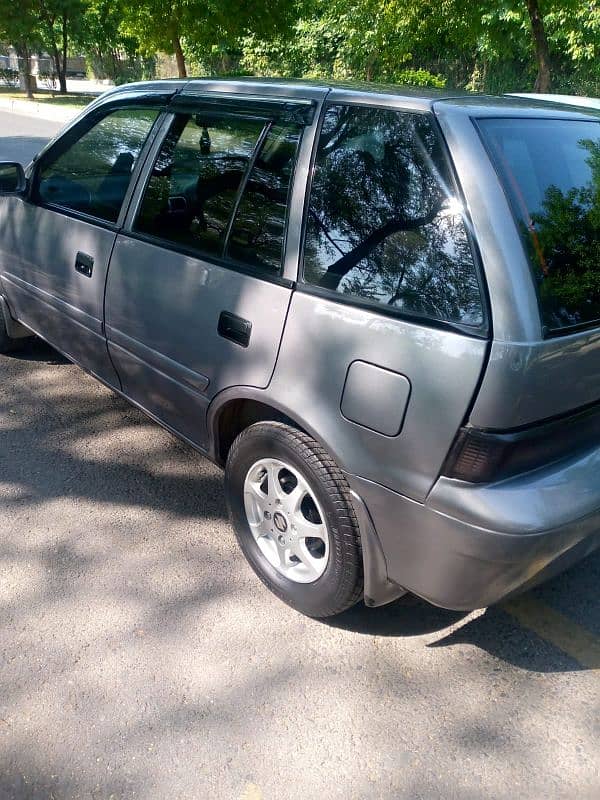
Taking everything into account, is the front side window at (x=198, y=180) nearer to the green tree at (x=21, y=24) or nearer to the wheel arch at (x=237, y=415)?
the wheel arch at (x=237, y=415)

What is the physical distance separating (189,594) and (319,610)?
1.77 feet

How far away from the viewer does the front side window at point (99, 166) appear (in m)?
3.14

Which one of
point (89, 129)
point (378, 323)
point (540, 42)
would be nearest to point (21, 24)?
point (540, 42)

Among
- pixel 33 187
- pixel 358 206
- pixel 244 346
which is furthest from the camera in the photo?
pixel 33 187

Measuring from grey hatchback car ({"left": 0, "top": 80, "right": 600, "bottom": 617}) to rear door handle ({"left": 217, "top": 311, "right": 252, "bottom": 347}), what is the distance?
0.02 meters

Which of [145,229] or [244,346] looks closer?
[244,346]

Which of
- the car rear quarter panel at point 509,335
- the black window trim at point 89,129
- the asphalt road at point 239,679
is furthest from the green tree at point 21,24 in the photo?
the car rear quarter panel at point 509,335

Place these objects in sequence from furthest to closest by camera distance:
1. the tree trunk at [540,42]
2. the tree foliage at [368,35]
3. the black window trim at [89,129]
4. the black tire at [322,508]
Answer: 1. the tree foliage at [368,35]
2. the tree trunk at [540,42]
3. the black window trim at [89,129]
4. the black tire at [322,508]

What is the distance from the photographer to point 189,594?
8.55 feet

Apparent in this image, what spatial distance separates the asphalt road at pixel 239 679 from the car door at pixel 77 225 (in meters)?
0.91

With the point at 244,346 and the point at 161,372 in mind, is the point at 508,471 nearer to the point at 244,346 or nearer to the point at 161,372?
the point at 244,346

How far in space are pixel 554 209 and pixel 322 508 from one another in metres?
1.19

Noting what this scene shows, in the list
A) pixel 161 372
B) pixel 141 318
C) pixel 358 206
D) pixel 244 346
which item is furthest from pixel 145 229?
pixel 358 206

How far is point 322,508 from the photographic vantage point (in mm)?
2229
